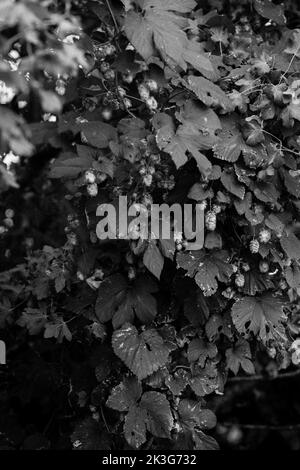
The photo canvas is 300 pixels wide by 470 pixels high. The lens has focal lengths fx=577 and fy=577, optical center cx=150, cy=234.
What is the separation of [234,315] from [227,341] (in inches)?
8.1

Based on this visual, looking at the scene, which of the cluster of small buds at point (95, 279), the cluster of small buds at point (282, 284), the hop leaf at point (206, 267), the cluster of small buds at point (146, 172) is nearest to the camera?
the cluster of small buds at point (146, 172)

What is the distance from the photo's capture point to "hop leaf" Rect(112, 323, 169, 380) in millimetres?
1698

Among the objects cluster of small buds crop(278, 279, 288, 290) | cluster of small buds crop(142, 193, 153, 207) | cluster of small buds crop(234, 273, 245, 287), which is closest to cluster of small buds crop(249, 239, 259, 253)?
cluster of small buds crop(234, 273, 245, 287)

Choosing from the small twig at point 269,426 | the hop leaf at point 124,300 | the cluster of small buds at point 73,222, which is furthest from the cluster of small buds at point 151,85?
the small twig at point 269,426

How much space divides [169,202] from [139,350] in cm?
46

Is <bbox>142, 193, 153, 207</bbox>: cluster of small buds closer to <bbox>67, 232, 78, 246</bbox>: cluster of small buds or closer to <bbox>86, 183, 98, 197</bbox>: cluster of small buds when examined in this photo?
<bbox>86, 183, 98, 197</bbox>: cluster of small buds

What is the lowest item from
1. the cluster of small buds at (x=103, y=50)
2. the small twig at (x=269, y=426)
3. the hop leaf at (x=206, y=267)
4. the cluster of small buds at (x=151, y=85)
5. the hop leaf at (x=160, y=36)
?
the small twig at (x=269, y=426)

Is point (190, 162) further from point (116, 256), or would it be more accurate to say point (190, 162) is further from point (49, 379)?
point (49, 379)

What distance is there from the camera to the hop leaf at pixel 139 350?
5.57 ft

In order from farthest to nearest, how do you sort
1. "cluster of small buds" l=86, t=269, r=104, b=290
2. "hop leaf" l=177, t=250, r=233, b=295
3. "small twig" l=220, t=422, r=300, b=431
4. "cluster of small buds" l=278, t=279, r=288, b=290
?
"small twig" l=220, t=422, r=300, b=431 < "cluster of small buds" l=278, t=279, r=288, b=290 < "cluster of small buds" l=86, t=269, r=104, b=290 < "hop leaf" l=177, t=250, r=233, b=295

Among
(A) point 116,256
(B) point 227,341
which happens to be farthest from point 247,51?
(B) point 227,341

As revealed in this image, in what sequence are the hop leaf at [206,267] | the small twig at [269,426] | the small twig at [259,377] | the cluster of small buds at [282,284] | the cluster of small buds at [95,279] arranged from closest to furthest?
the hop leaf at [206,267] → the cluster of small buds at [95,279] → the cluster of small buds at [282,284] → the small twig at [259,377] → the small twig at [269,426]

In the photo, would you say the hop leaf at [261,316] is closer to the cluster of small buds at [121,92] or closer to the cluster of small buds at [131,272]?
the cluster of small buds at [131,272]
